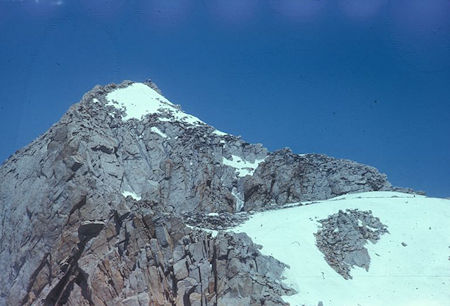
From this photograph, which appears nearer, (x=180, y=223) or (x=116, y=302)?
(x=116, y=302)

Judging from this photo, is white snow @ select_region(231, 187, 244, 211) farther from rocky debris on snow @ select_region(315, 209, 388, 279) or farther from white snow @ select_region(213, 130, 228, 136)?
rocky debris on snow @ select_region(315, 209, 388, 279)

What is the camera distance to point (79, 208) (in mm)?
40562

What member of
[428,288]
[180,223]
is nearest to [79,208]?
[180,223]

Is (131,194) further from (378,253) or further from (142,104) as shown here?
(378,253)

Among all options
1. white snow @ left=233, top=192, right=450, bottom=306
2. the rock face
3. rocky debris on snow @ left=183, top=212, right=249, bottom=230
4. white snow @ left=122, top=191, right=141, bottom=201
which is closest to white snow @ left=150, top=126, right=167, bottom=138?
the rock face

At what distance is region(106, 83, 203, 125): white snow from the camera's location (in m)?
66.3

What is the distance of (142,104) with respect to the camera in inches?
2739

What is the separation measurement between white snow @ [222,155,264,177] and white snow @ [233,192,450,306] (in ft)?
42.9

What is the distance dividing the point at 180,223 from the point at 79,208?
30.6ft

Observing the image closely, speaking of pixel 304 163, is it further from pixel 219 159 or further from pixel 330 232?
pixel 330 232

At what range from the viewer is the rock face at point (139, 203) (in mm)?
34625

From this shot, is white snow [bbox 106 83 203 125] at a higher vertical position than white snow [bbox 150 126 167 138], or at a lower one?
higher

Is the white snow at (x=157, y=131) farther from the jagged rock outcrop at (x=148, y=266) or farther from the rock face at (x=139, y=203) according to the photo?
the jagged rock outcrop at (x=148, y=266)

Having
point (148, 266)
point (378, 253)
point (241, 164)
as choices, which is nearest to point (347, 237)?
point (378, 253)
